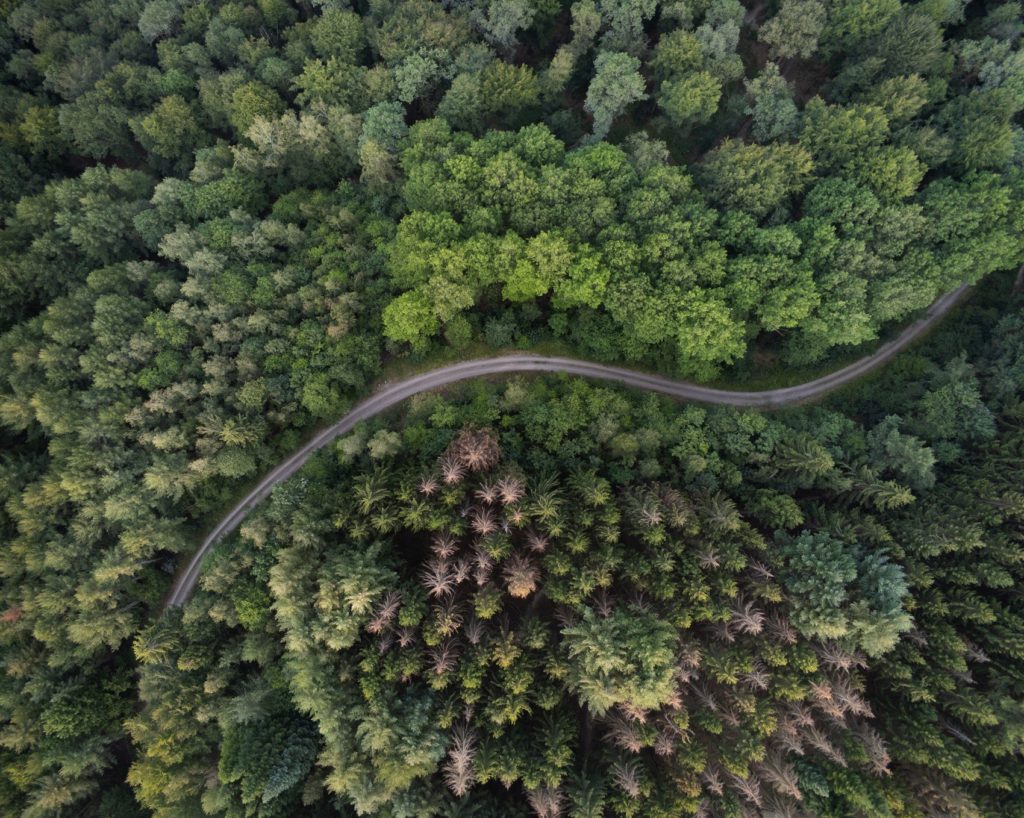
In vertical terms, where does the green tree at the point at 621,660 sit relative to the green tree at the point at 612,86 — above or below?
below

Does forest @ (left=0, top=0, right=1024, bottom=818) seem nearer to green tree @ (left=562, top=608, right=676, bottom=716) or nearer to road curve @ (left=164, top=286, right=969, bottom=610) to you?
green tree @ (left=562, top=608, right=676, bottom=716)

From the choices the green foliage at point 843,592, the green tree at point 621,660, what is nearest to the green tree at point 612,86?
the green foliage at point 843,592

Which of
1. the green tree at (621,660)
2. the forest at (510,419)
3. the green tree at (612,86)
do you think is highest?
the green tree at (612,86)

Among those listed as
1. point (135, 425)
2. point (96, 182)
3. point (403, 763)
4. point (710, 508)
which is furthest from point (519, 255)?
point (96, 182)

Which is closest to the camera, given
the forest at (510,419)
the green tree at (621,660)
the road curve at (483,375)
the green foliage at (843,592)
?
the green tree at (621,660)

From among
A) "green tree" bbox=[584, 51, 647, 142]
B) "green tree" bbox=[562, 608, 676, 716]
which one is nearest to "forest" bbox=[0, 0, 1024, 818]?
"green tree" bbox=[562, 608, 676, 716]

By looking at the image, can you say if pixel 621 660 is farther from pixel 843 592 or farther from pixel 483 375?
pixel 483 375

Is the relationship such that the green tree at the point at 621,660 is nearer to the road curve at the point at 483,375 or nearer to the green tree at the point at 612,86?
the road curve at the point at 483,375

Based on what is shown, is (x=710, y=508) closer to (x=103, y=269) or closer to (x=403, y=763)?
(x=403, y=763)
